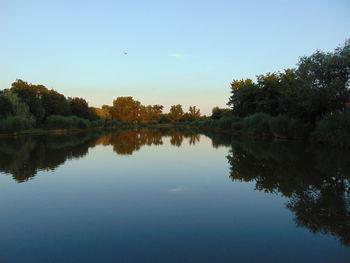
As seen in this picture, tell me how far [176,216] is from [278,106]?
37907 mm

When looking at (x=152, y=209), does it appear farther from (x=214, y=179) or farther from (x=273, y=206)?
(x=214, y=179)

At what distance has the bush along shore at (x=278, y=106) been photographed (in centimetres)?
2495

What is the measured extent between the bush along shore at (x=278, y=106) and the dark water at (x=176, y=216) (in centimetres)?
1398

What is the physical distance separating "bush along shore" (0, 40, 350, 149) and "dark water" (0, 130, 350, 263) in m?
14.0

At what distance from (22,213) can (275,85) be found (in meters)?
42.2

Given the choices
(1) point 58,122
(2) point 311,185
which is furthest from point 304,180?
(1) point 58,122

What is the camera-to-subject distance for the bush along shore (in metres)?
25.0

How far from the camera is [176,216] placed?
24.2 feet

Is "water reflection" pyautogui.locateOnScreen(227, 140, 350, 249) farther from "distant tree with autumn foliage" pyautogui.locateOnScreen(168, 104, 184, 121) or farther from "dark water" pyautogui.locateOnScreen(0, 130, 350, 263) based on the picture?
"distant tree with autumn foliage" pyautogui.locateOnScreen(168, 104, 184, 121)

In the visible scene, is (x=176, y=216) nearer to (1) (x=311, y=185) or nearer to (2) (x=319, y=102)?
(1) (x=311, y=185)

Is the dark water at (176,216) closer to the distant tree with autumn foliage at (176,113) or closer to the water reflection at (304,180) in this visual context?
the water reflection at (304,180)

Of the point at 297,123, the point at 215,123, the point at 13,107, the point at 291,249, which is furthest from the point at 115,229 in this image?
the point at 215,123

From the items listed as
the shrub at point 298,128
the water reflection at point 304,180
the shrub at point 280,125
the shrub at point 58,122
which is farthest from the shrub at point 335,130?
the shrub at point 58,122

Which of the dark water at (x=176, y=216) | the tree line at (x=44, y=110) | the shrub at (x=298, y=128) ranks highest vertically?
the tree line at (x=44, y=110)
